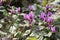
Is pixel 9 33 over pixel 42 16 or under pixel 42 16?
under

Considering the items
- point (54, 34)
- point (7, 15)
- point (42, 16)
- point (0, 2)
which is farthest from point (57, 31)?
point (0, 2)

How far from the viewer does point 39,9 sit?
4059 millimetres

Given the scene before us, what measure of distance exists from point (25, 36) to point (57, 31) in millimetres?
538

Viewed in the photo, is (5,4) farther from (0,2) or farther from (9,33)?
(9,33)

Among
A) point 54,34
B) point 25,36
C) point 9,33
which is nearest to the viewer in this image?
point 54,34

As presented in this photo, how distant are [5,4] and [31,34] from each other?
148 centimetres

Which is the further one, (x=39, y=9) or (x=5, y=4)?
(x=5, y=4)

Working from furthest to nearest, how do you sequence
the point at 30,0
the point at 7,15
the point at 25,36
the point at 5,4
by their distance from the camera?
the point at 30,0
the point at 5,4
the point at 7,15
the point at 25,36

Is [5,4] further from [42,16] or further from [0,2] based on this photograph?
[42,16]

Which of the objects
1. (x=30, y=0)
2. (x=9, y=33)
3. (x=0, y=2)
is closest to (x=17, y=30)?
(x=9, y=33)

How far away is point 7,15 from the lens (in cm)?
398

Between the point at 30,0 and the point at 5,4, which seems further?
the point at 30,0

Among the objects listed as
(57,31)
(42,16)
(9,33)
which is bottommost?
(9,33)

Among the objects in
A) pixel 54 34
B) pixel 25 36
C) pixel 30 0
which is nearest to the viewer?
pixel 54 34
